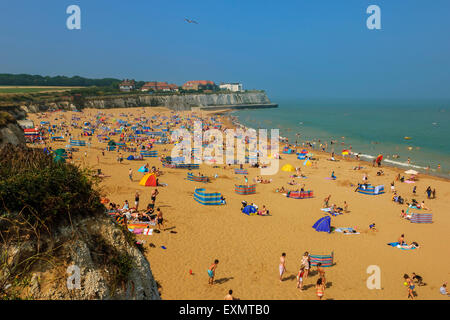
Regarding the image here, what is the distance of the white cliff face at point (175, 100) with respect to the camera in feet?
302

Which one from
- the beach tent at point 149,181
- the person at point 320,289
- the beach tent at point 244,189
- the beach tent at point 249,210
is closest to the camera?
the person at point 320,289

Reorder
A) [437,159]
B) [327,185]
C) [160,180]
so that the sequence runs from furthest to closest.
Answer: [437,159] → [327,185] → [160,180]

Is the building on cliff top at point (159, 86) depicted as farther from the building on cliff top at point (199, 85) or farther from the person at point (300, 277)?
the person at point (300, 277)

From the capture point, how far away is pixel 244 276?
10156mm

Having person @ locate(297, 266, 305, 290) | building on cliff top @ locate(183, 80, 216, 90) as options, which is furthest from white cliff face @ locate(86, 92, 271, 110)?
person @ locate(297, 266, 305, 290)

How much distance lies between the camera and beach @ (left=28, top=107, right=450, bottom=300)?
32.0 feet

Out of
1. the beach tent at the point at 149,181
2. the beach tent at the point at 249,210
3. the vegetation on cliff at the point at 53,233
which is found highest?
the vegetation on cliff at the point at 53,233

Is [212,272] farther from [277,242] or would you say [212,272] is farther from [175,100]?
[175,100]

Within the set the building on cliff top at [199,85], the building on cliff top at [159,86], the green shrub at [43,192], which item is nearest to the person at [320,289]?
the green shrub at [43,192]

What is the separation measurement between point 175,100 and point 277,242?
108859mm

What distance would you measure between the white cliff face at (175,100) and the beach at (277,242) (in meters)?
77.3

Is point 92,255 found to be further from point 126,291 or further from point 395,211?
point 395,211
